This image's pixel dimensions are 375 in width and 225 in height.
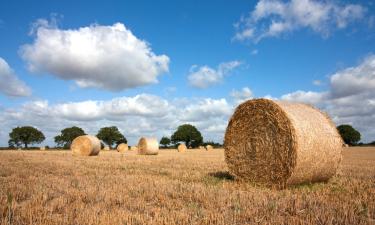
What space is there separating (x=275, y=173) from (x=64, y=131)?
83.0m

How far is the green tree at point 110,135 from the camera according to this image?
8044 centimetres

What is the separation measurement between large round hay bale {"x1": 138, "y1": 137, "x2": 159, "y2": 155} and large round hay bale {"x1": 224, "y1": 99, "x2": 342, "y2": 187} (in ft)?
58.0

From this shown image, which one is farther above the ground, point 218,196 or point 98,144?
point 98,144

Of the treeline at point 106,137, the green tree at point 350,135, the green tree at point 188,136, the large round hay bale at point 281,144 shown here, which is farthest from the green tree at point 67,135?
the large round hay bale at point 281,144

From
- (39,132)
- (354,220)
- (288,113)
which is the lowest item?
(354,220)

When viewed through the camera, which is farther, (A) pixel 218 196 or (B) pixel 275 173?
(B) pixel 275 173

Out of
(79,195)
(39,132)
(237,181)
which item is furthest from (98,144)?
(39,132)

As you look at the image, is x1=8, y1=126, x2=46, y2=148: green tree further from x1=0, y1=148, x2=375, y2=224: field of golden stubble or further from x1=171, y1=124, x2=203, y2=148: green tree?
x1=0, y1=148, x2=375, y2=224: field of golden stubble

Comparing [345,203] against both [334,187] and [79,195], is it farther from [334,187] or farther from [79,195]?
[79,195]

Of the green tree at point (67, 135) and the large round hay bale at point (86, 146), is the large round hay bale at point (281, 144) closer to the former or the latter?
the large round hay bale at point (86, 146)

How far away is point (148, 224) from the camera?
474 centimetres

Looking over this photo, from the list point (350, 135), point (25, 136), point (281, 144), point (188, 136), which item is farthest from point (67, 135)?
point (281, 144)

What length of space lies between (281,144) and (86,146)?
18.2m

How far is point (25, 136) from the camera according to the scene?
78.1 m
